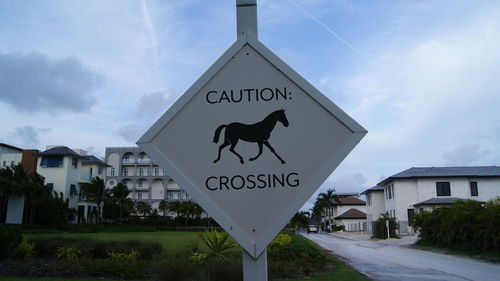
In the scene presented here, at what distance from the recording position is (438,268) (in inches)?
597

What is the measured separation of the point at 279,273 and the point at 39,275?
6009mm

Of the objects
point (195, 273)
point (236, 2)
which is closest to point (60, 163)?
point (195, 273)

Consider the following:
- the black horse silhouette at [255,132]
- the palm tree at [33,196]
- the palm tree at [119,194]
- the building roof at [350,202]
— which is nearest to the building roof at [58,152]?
the palm tree at [33,196]

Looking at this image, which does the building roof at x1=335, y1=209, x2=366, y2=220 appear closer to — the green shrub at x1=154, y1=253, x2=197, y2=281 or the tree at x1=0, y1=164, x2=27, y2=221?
the tree at x1=0, y1=164, x2=27, y2=221

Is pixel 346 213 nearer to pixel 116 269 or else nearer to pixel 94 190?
pixel 94 190

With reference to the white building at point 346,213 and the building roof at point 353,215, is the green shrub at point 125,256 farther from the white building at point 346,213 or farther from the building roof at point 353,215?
the building roof at point 353,215

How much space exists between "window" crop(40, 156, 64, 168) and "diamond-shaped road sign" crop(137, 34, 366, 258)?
58853 millimetres

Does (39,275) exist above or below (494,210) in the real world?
below

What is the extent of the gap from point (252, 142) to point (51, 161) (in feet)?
197

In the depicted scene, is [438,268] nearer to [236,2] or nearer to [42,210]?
[236,2]

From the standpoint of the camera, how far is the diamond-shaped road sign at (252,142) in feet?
6.83

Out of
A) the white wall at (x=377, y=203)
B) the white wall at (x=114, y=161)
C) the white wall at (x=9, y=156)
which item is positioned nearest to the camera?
the white wall at (x=9, y=156)

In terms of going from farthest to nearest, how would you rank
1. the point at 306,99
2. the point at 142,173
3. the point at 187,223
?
the point at 142,173 < the point at 187,223 < the point at 306,99

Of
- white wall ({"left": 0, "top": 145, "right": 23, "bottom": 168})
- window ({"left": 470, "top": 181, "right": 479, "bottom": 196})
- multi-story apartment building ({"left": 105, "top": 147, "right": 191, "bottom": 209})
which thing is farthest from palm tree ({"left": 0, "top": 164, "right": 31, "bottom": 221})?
window ({"left": 470, "top": 181, "right": 479, "bottom": 196})
